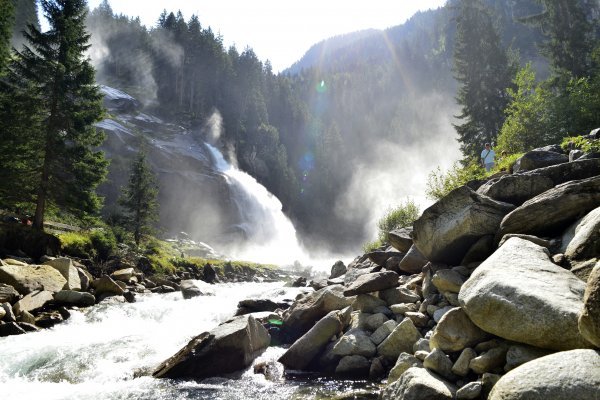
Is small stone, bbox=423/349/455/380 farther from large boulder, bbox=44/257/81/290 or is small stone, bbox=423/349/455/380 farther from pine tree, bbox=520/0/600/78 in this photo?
pine tree, bbox=520/0/600/78

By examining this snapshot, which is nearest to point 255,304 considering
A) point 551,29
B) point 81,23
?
point 81,23

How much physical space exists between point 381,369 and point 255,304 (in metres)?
9.23

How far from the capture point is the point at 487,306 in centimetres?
588

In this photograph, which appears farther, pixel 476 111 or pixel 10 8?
pixel 476 111

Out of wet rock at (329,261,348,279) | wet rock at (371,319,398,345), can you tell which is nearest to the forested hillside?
wet rock at (329,261,348,279)

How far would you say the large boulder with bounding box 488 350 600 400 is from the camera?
3.83m

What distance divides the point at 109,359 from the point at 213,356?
354 cm

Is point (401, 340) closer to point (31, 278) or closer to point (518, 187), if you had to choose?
point (518, 187)

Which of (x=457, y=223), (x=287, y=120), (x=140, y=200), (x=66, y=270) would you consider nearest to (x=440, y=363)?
(x=457, y=223)

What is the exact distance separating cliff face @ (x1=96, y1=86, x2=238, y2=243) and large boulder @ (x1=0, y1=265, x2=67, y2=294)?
47.0m

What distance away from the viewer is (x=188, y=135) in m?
80.1

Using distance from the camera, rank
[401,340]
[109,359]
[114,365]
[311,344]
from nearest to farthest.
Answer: [401,340], [311,344], [114,365], [109,359]

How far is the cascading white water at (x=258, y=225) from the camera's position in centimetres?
6800

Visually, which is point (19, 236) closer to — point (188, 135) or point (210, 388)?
point (210, 388)
